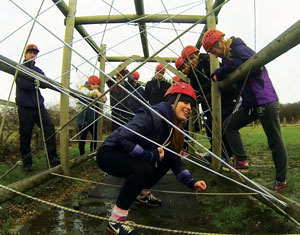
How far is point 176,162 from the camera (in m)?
2.40

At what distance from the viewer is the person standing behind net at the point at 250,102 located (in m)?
2.31

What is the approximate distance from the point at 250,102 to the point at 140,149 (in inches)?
43.1

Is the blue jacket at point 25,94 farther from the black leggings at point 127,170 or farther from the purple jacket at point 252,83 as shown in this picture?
the purple jacket at point 252,83

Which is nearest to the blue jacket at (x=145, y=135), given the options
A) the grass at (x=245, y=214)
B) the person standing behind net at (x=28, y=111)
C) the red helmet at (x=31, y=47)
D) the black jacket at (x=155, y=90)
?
the grass at (x=245, y=214)

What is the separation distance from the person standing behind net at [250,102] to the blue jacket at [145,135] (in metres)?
0.73

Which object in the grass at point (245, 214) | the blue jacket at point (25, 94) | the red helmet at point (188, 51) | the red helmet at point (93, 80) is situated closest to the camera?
the grass at point (245, 214)

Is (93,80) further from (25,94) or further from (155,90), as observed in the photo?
(25,94)

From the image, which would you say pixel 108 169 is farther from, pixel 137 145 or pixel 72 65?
pixel 72 65

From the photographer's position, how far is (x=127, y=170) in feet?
6.54

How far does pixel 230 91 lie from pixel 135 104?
81.8 inches

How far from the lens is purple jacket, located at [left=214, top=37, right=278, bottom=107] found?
7.80 ft

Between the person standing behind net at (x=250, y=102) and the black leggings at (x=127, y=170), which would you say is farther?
the person standing behind net at (x=250, y=102)

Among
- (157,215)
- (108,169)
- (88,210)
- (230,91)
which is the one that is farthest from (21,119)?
(230,91)

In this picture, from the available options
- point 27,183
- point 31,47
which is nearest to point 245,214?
point 27,183
